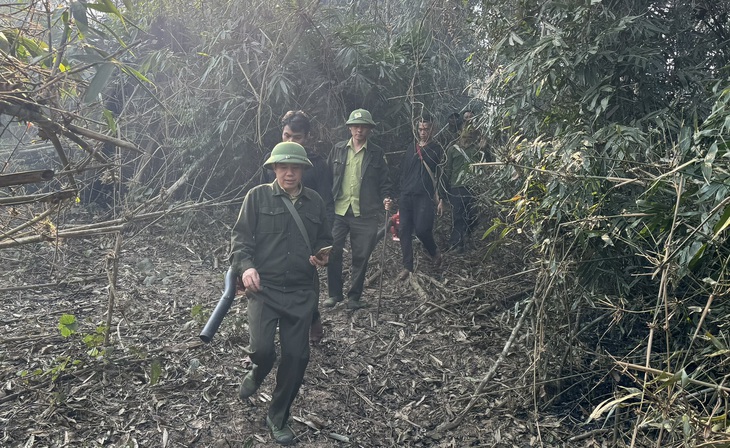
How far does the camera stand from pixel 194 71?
8.12 meters

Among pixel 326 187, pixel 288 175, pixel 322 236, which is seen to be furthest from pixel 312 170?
pixel 288 175

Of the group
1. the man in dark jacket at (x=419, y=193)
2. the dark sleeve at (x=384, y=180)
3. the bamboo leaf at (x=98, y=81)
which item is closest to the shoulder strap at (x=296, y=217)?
the bamboo leaf at (x=98, y=81)

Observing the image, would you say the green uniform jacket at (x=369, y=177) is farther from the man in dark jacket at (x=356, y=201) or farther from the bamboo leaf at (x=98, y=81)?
the bamboo leaf at (x=98, y=81)

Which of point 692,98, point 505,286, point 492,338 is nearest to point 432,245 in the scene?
point 505,286

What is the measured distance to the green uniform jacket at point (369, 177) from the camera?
646 cm

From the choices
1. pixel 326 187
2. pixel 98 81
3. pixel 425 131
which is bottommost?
pixel 326 187

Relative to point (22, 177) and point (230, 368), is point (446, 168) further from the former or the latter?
point (22, 177)

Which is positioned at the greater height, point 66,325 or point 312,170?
point 312,170

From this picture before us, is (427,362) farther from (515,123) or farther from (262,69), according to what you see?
(262,69)

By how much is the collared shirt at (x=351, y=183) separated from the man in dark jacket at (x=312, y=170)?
6.3 inches

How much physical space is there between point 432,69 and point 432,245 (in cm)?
221

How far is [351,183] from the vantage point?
6484 mm

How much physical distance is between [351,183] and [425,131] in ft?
4.10

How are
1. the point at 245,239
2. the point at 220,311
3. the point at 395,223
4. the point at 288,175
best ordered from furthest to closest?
1. the point at 395,223
2. the point at 288,175
3. the point at 245,239
4. the point at 220,311
